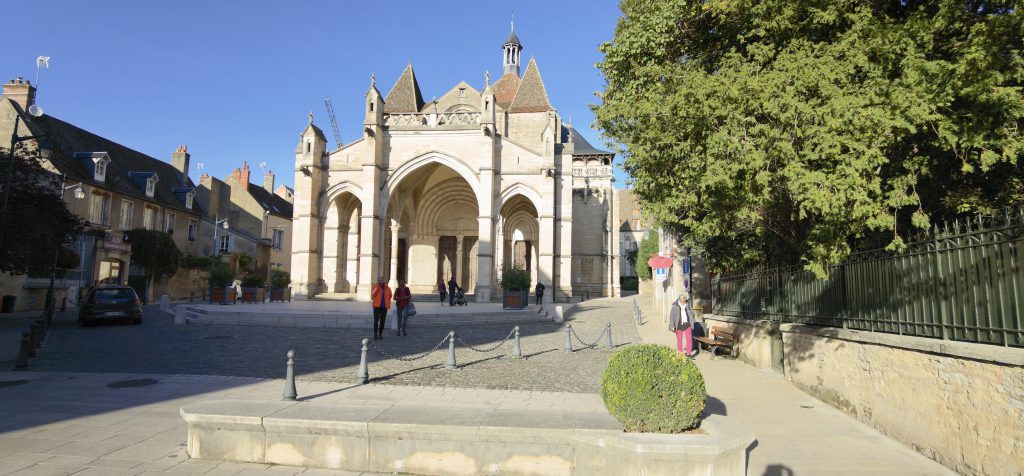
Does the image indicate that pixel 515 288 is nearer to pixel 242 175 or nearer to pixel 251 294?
pixel 251 294

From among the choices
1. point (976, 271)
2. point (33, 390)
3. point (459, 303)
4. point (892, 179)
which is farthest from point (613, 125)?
point (459, 303)

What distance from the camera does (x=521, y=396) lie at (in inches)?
285

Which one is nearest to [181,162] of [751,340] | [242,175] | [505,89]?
[242,175]

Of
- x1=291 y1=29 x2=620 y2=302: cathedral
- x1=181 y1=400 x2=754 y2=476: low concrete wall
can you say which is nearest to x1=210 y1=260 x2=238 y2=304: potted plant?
x1=291 y1=29 x2=620 y2=302: cathedral

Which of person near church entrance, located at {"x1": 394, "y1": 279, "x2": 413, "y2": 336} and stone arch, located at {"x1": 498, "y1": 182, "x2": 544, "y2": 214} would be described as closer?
person near church entrance, located at {"x1": 394, "y1": 279, "x2": 413, "y2": 336}

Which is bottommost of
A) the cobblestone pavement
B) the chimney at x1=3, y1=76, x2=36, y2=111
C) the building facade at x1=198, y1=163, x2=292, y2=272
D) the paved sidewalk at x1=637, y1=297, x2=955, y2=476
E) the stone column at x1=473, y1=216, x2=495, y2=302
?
the paved sidewalk at x1=637, y1=297, x2=955, y2=476

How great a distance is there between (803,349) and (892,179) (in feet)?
9.01

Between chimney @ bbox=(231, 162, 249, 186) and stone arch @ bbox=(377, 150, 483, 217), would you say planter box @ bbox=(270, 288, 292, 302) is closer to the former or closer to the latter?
stone arch @ bbox=(377, 150, 483, 217)

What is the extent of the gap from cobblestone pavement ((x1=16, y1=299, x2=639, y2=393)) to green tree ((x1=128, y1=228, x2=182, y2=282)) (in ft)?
44.2

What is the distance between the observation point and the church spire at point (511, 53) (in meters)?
46.8

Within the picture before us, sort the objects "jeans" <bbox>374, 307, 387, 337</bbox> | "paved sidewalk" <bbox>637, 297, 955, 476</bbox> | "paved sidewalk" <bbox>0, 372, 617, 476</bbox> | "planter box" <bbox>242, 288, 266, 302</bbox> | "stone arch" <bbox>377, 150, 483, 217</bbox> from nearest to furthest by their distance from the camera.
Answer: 1. "paved sidewalk" <bbox>0, 372, 617, 476</bbox>
2. "paved sidewalk" <bbox>637, 297, 955, 476</bbox>
3. "jeans" <bbox>374, 307, 387, 337</bbox>
4. "planter box" <bbox>242, 288, 266, 302</bbox>
5. "stone arch" <bbox>377, 150, 483, 217</bbox>

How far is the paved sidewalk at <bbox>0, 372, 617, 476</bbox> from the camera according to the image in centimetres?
443

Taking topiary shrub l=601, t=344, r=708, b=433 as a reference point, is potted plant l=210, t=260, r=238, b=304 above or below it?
→ above

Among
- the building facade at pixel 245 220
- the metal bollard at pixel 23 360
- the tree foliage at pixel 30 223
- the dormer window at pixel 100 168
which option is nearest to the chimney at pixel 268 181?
the building facade at pixel 245 220
